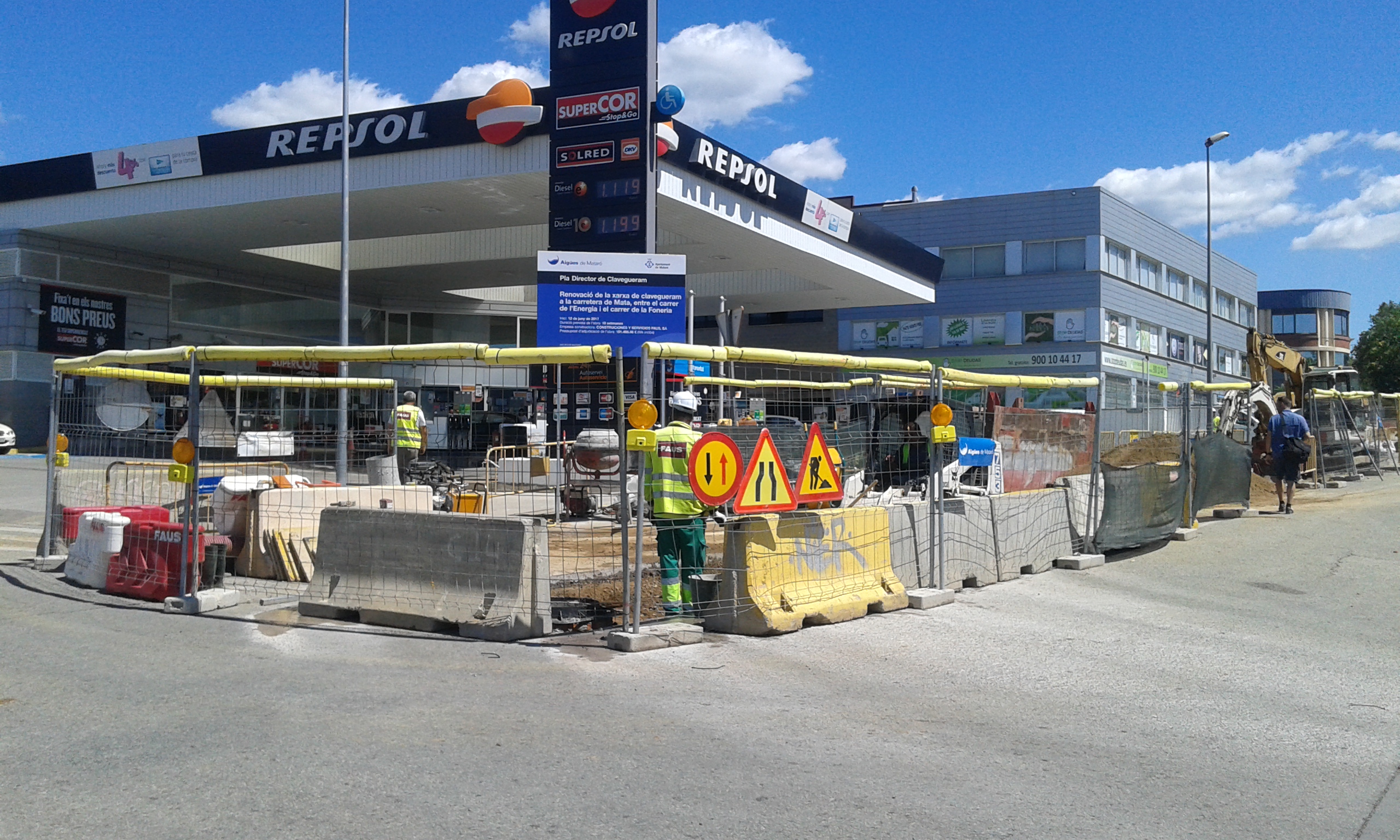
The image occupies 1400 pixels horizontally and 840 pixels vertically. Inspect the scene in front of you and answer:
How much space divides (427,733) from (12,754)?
6.55 ft

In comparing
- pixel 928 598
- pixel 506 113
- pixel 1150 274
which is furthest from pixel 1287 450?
pixel 1150 274

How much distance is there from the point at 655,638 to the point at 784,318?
149ft

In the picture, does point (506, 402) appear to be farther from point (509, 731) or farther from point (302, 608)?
point (509, 731)

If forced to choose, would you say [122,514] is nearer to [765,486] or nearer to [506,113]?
[765,486]

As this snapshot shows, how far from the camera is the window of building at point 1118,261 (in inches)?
1721

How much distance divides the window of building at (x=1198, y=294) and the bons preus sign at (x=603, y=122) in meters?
44.8

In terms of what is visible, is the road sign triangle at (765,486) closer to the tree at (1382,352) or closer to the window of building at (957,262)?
the window of building at (957,262)

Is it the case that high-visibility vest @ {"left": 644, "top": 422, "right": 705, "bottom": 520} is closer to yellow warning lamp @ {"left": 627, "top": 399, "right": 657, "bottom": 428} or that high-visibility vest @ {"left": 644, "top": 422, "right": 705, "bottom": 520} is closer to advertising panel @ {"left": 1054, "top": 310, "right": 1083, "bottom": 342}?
yellow warning lamp @ {"left": 627, "top": 399, "right": 657, "bottom": 428}

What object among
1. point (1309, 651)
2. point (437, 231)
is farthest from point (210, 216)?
point (1309, 651)

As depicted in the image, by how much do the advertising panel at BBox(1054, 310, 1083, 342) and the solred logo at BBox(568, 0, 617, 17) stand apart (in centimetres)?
3076

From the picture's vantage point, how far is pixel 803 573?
8109 mm

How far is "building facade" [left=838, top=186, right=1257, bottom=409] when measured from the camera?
141 feet

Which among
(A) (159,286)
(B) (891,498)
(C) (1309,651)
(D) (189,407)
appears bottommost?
(C) (1309,651)

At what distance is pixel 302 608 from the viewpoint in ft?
26.8
